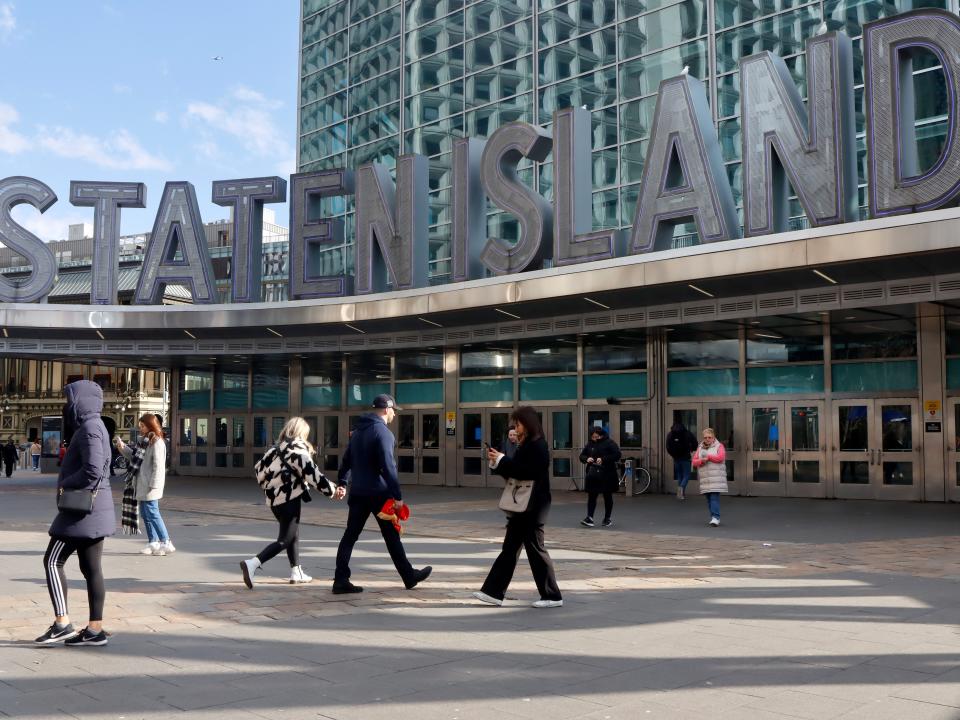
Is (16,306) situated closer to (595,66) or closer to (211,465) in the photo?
(211,465)

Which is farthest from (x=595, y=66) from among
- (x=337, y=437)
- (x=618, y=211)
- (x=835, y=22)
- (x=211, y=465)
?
(x=211, y=465)

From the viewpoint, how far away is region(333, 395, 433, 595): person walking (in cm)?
916

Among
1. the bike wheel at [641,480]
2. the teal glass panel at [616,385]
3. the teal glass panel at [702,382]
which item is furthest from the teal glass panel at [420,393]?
the teal glass panel at [702,382]

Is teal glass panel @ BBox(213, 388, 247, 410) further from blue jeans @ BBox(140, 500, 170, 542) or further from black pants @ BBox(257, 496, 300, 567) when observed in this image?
black pants @ BBox(257, 496, 300, 567)

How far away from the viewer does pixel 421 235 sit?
23094mm

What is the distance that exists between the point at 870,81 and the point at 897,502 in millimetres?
7930

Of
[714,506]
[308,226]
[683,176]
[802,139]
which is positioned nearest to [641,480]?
[714,506]

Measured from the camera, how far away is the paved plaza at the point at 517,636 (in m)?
5.57

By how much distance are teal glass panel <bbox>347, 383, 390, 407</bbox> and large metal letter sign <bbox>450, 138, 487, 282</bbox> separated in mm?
7026

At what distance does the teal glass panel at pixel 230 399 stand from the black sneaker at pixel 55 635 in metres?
25.4

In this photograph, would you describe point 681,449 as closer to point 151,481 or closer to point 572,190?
point 572,190

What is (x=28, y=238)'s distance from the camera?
2686 cm

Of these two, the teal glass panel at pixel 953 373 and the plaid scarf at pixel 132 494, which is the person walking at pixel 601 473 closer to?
the plaid scarf at pixel 132 494

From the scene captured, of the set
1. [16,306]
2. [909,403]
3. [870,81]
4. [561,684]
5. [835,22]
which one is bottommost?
[561,684]
